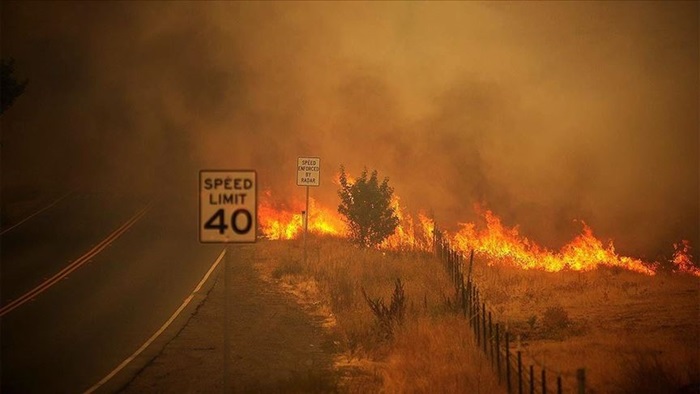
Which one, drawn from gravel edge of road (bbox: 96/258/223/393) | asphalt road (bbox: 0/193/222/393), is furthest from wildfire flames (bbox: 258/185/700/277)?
gravel edge of road (bbox: 96/258/223/393)

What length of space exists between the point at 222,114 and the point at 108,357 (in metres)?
34.1

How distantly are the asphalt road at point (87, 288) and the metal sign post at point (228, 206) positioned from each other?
3.31 meters

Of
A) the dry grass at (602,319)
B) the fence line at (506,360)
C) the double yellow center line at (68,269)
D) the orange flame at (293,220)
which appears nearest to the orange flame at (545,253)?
the dry grass at (602,319)

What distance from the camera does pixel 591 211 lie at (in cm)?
3092

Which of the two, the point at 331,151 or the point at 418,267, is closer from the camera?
the point at 418,267

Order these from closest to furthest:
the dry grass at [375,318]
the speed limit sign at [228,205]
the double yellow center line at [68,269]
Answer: the speed limit sign at [228,205] < the dry grass at [375,318] < the double yellow center line at [68,269]

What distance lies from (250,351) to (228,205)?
3811 millimetres

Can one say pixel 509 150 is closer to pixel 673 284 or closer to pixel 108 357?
pixel 673 284

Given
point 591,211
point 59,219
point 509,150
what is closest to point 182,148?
point 59,219

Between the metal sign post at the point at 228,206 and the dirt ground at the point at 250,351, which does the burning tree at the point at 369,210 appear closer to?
the dirt ground at the point at 250,351

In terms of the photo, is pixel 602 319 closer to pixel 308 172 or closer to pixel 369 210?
pixel 308 172

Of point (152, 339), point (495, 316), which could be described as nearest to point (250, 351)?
point (152, 339)

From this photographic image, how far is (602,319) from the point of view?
11602 mm

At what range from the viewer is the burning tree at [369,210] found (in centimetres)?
1994
